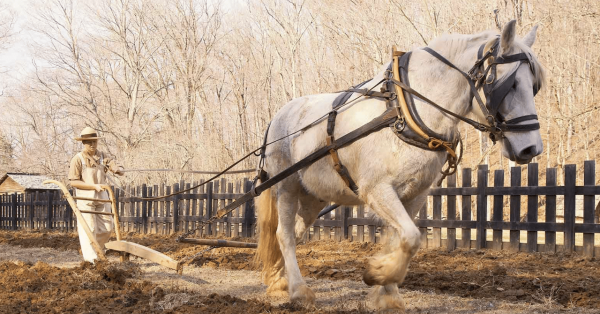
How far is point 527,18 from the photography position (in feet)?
51.6

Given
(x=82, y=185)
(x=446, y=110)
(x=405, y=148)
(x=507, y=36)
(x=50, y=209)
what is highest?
(x=507, y=36)

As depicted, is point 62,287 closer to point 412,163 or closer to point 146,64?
point 412,163

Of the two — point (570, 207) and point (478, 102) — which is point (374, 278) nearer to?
point (478, 102)

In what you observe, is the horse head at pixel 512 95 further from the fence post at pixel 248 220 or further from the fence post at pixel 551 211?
the fence post at pixel 248 220

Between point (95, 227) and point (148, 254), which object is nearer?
point (148, 254)

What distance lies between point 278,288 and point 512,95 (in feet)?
9.95

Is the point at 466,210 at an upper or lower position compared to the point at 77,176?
lower

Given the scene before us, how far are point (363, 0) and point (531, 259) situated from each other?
931 cm

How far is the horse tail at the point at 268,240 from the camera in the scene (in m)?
6.09

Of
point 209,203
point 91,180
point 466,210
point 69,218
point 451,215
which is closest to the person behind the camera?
point 91,180

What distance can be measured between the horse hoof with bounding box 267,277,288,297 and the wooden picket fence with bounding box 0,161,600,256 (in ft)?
3.21

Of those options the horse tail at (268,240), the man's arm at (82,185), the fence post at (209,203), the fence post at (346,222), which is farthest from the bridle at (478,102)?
the fence post at (209,203)

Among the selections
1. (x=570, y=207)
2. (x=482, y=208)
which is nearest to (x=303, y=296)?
(x=570, y=207)

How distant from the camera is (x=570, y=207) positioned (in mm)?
8398
